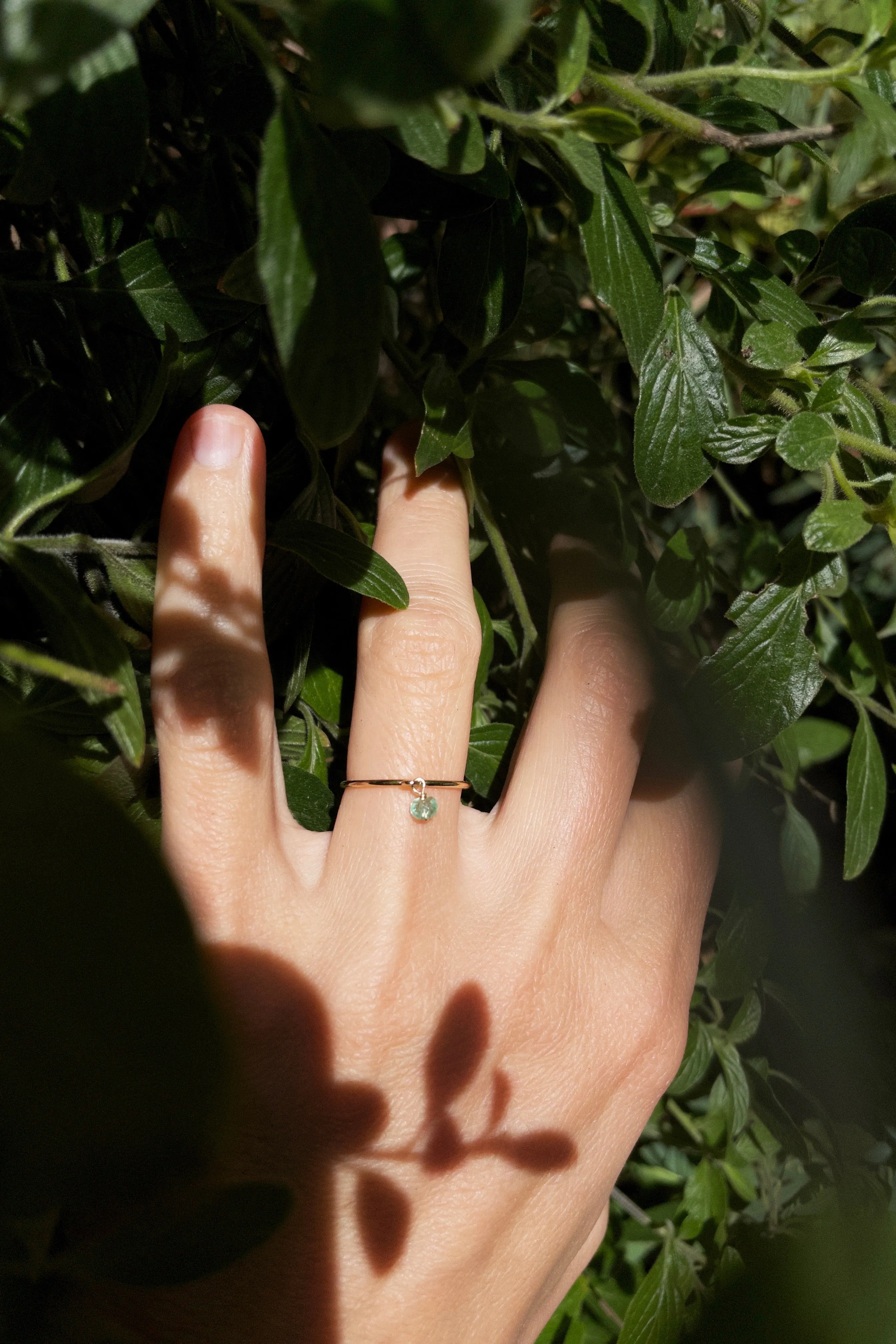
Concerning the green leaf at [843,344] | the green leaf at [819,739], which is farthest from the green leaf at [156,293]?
the green leaf at [819,739]

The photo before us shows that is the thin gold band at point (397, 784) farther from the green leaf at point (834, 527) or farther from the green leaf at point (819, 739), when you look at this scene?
the green leaf at point (819, 739)

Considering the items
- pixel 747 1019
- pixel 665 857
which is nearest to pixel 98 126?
pixel 665 857

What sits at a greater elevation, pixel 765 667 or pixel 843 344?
pixel 843 344

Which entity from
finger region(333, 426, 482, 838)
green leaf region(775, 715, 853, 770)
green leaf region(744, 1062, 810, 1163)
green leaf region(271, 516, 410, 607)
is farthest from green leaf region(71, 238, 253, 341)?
green leaf region(744, 1062, 810, 1163)

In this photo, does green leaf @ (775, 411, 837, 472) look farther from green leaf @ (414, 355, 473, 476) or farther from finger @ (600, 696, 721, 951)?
finger @ (600, 696, 721, 951)

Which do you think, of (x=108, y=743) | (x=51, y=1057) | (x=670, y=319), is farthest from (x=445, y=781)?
(x=51, y=1057)

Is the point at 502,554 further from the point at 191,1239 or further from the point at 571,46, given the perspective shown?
the point at 191,1239
